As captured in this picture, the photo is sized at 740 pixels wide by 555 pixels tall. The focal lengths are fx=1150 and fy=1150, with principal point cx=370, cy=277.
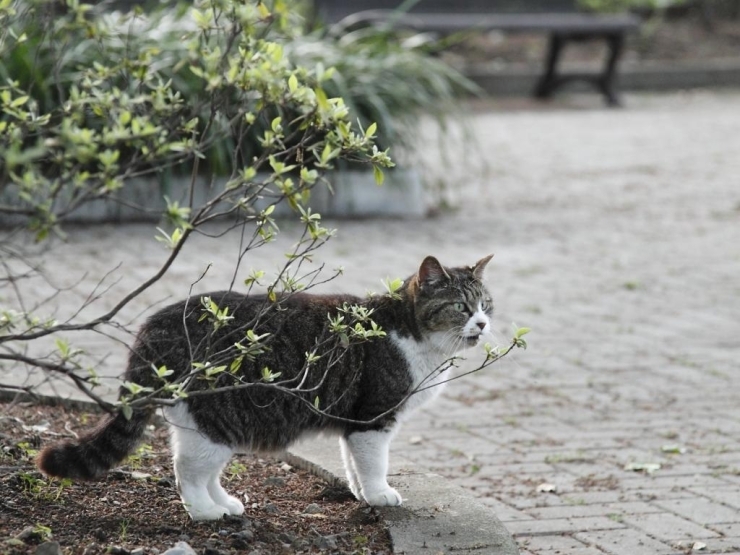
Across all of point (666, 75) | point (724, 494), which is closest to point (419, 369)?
point (724, 494)

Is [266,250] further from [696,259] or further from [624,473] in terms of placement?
[624,473]

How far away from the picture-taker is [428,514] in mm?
4043

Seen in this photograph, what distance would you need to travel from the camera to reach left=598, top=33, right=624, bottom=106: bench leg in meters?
17.9

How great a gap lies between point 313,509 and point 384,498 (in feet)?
0.86

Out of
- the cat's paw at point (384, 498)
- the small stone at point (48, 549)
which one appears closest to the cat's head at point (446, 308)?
the cat's paw at point (384, 498)

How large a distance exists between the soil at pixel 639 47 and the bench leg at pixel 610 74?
2.13 m

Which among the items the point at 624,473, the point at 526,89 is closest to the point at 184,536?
the point at 624,473

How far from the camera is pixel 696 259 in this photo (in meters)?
9.30

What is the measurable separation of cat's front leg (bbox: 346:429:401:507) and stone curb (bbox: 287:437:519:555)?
50 mm

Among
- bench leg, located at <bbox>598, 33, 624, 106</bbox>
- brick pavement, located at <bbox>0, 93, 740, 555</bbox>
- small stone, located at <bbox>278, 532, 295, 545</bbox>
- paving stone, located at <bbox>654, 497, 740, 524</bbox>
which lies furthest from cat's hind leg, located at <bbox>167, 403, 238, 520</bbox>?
bench leg, located at <bbox>598, 33, 624, 106</bbox>

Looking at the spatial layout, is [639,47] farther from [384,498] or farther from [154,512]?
[154,512]

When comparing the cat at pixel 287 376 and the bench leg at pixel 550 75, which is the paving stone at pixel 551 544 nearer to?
the cat at pixel 287 376

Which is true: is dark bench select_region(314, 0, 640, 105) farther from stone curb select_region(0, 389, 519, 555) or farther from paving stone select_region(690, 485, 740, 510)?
stone curb select_region(0, 389, 519, 555)

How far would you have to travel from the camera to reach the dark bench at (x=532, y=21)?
54.6ft
